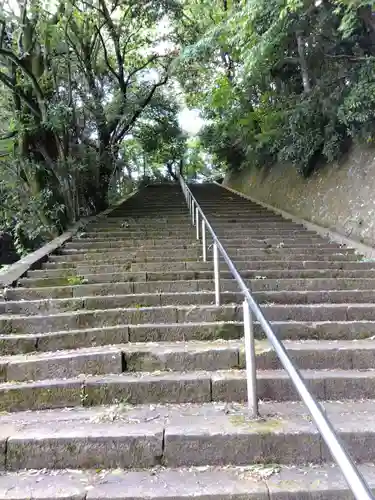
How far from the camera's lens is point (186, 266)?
19.3ft

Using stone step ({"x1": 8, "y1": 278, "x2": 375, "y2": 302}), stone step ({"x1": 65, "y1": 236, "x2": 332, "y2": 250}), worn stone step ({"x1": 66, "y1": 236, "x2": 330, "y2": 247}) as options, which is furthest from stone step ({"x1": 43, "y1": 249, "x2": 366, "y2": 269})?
stone step ({"x1": 8, "y1": 278, "x2": 375, "y2": 302})

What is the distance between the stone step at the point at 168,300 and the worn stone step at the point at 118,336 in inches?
25.6

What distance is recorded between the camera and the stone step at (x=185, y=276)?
5427mm

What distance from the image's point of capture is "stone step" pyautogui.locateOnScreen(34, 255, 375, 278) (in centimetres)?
582

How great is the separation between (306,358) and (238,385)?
0.72 metres

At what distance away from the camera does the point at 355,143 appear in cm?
812

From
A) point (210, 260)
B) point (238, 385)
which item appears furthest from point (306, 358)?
point (210, 260)

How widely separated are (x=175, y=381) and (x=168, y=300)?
1665mm

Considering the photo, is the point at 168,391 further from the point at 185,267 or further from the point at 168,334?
the point at 185,267

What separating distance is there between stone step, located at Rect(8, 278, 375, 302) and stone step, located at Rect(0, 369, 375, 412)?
1.95m

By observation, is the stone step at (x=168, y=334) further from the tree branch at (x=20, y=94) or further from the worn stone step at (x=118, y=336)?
the tree branch at (x=20, y=94)

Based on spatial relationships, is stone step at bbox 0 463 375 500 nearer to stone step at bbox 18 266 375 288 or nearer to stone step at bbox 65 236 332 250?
stone step at bbox 18 266 375 288

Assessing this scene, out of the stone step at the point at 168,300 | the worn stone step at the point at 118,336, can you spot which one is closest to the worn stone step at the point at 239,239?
the stone step at the point at 168,300

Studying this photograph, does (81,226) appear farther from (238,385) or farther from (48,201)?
(238,385)
